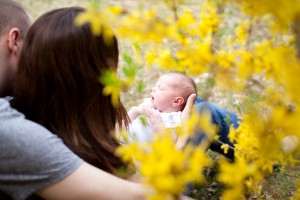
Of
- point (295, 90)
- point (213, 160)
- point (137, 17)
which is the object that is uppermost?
point (137, 17)

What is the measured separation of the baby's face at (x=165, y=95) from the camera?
2.89 metres

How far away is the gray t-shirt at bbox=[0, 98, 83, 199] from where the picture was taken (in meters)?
1.61

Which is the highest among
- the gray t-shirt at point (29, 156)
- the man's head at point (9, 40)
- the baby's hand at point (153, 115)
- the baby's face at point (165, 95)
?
A: the man's head at point (9, 40)

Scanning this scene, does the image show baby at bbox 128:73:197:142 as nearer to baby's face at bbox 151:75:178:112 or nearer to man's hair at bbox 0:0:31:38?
baby's face at bbox 151:75:178:112

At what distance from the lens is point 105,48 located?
1836 millimetres

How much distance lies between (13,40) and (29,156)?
627 millimetres

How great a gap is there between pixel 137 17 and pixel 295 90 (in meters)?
0.49

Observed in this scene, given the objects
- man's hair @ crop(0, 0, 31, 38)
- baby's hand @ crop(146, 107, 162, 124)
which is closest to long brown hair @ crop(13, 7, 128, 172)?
man's hair @ crop(0, 0, 31, 38)

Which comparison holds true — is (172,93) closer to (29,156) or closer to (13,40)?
(13,40)

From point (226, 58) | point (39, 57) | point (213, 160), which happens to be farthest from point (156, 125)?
point (226, 58)

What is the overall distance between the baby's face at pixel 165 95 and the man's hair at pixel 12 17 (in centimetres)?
106

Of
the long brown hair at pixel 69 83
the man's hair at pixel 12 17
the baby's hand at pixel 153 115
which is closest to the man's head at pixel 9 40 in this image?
the man's hair at pixel 12 17

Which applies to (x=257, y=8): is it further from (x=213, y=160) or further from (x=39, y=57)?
(x=213, y=160)

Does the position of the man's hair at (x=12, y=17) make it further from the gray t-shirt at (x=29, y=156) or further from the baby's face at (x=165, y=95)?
the baby's face at (x=165, y=95)
